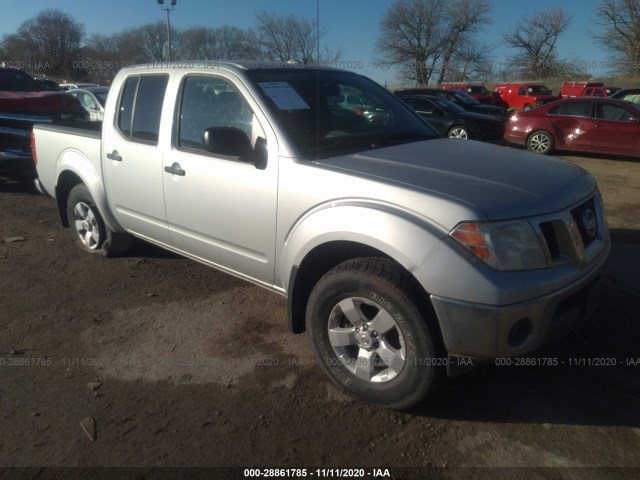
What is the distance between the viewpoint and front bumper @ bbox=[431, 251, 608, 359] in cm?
234

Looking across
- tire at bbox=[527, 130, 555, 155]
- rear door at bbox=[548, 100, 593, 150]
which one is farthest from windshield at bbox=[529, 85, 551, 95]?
tire at bbox=[527, 130, 555, 155]

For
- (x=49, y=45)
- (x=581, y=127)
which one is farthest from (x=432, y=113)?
(x=49, y=45)

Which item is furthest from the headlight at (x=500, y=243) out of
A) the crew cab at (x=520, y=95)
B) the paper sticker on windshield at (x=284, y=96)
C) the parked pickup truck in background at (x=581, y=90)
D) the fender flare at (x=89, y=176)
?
the parked pickup truck in background at (x=581, y=90)

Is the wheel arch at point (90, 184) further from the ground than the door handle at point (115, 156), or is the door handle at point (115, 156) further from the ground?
the door handle at point (115, 156)

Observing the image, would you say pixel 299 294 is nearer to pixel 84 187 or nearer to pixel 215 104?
pixel 215 104

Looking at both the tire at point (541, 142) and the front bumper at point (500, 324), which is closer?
the front bumper at point (500, 324)

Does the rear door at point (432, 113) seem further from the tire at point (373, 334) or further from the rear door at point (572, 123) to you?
the tire at point (373, 334)

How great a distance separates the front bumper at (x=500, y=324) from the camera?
234cm

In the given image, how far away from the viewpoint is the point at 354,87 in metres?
4.05

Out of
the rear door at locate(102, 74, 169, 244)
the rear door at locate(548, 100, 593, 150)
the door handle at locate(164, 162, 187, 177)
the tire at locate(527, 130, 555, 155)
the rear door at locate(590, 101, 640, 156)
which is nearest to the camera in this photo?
the door handle at locate(164, 162, 187, 177)

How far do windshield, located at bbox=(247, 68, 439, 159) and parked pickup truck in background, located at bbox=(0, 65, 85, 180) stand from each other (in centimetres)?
651

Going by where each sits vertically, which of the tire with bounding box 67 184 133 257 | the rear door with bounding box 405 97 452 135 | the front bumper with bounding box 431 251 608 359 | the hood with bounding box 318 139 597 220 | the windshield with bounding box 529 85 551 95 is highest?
the windshield with bounding box 529 85 551 95

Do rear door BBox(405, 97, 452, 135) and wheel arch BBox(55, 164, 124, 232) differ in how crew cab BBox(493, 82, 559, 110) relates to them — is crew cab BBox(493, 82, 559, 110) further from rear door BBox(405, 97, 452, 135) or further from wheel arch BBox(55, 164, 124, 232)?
wheel arch BBox(55, 164, 124, 232)

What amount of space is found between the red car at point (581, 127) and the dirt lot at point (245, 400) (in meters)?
8.55
